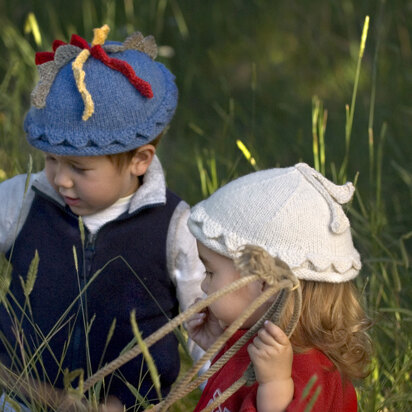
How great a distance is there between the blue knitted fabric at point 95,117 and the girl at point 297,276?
0.46m

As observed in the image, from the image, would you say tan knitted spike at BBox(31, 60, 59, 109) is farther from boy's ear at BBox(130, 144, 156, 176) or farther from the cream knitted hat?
the cream knitted hat

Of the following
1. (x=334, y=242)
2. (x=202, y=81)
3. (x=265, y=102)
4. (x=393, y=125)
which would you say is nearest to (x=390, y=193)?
A: (x=393, y=125)

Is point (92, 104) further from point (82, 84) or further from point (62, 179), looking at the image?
point (62, 179)

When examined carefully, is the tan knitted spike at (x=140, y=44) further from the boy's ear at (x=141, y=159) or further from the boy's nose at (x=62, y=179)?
the boy's nose at (x=62, y=179)

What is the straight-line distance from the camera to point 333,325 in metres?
1.90

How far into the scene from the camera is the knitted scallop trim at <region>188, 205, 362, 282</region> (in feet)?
5.96

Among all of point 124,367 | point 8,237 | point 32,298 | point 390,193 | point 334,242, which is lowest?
point 390,193

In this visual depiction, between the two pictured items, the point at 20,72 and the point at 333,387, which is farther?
the point at 20,72

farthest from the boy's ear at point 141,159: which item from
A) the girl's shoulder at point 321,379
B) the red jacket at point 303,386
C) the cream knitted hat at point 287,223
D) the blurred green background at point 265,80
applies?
the girl's shoulder at point 321,379

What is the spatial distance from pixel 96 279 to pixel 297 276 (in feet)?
2.60

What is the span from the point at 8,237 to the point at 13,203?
0.33 feet

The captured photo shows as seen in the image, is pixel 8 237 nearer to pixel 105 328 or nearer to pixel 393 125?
pixel 105 328

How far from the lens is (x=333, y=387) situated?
1.88 m

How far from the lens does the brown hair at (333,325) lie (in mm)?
1887
